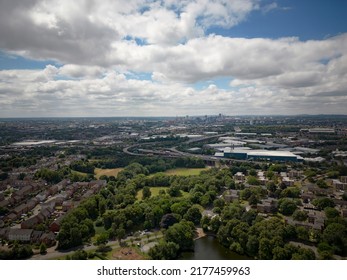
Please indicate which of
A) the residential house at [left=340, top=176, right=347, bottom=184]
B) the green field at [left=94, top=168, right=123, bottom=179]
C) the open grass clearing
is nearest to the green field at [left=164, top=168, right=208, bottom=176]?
the open grass clearing

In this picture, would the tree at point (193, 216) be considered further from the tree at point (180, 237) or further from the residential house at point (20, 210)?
the residential house at point (20, 210)

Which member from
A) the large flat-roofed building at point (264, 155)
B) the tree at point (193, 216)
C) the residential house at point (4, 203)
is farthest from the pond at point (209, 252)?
the large flat-roofed building at point (264, 155)

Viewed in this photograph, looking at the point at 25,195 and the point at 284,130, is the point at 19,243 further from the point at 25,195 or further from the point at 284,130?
the point at 284,130

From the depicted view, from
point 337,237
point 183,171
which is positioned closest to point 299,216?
point 337,237

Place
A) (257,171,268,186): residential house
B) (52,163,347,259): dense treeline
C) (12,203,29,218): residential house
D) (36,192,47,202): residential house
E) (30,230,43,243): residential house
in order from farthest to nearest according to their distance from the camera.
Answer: (257,171,268,186): residential house
(36,192,47,202): residential house
(12,203,29,218): residential house
(30,230,43,243): residential house
(52,163,347,259): dense treeline

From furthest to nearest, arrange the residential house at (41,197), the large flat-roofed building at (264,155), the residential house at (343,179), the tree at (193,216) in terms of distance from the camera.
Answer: the large flat-roofed building at (264,155) → the residential house at (343,179) → the residential house at (41,197) → the tree at (193,216)

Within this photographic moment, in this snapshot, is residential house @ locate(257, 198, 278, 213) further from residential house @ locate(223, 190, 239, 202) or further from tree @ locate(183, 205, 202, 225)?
tree @ locate(183, 205, 202, 225)

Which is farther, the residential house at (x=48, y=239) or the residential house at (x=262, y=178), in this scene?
the residential house at (x=262, y=178)

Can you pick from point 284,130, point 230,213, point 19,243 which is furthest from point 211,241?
point 284,130
